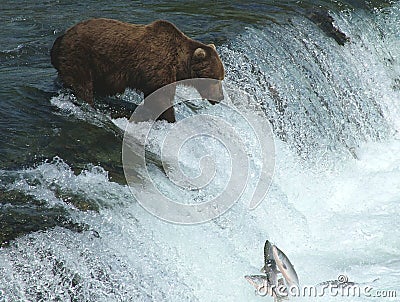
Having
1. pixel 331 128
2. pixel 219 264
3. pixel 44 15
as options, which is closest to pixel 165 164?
pixel 219 264

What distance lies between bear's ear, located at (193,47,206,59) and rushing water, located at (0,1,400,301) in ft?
2.27

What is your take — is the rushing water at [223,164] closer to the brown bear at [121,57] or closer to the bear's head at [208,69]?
the brown bear at [121,57]

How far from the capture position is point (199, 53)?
5.92 metres

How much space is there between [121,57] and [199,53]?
65cm

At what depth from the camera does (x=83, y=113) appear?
229 inches

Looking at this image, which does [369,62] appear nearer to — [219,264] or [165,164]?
[165,164]

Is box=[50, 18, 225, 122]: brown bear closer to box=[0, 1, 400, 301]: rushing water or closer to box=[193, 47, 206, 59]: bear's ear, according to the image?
box=[193, 47, 206, 59]: bear's ear

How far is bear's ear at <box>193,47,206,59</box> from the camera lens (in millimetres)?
5918

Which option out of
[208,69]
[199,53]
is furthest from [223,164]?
[199,53]

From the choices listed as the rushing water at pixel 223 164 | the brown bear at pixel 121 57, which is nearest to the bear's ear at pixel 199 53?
the brown bear at pixel 121 57

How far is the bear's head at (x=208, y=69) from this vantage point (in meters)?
5.99

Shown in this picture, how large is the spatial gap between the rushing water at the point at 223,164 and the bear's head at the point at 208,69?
45cm

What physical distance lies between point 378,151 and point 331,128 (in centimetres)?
75

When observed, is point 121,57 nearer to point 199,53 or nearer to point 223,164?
point 199,53
